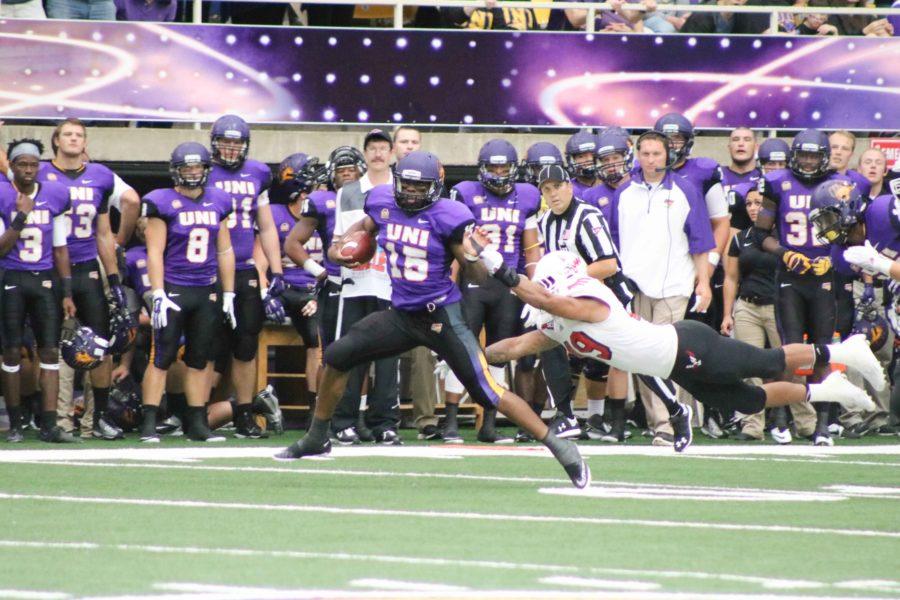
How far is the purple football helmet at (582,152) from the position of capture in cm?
1218

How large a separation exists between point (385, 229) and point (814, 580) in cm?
411

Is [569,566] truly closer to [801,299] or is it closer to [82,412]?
[801,299]

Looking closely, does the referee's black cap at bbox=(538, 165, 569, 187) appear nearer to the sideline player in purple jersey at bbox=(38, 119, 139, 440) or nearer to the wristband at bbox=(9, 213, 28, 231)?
the sideline player in purple jersey at bbox=(38, 119, 139, 440)

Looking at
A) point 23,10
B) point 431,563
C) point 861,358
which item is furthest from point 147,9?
point 431,563

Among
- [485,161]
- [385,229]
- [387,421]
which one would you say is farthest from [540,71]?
[385,229]

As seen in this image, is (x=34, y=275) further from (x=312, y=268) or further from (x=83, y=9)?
(x=83, y=9)

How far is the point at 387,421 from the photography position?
11.6 metres

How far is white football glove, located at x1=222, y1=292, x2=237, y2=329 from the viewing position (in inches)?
456

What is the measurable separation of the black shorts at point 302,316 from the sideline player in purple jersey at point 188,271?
877 mm

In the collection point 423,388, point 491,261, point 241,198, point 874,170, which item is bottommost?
point 423,388

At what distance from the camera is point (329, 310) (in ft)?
38.7

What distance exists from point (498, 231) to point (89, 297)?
277cm

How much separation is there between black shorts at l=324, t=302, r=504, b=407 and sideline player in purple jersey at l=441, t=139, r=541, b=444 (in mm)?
2505

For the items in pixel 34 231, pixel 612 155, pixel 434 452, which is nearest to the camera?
pixel 434 452
